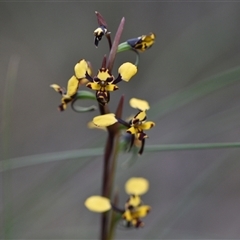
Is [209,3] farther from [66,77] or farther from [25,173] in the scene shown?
[25,173]

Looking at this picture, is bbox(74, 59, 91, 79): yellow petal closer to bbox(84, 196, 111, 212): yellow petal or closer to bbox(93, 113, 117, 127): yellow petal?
bbox(93, 113, 117, 127): yellow petal

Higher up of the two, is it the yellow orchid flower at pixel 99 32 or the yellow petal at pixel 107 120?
the yellow orchid flower at pixel 99 32

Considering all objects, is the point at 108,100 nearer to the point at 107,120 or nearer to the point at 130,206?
the point at 107,120

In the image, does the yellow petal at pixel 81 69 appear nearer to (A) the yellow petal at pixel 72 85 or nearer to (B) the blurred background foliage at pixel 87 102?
(A) the yellow petal at pixel 72 85

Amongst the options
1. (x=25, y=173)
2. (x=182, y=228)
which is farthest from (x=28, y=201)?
(x=25, y=173)

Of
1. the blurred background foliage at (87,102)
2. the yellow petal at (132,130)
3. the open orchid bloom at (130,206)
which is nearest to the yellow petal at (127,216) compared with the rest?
the open orchid bloom at (130,206)

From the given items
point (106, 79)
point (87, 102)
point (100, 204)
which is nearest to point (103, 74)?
point (106, 79)

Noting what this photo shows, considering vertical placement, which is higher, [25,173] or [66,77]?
[66,77]
